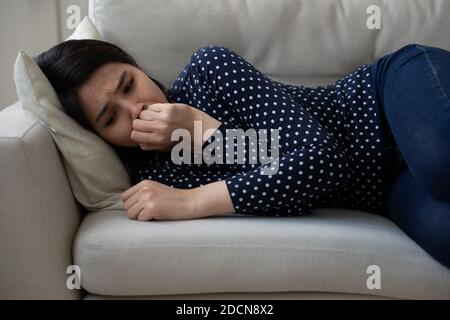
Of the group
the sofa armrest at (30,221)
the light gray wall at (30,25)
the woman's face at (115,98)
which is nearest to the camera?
the sofa armrest at (30,221)

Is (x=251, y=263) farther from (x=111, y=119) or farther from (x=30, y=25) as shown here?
(x=30, y=25)

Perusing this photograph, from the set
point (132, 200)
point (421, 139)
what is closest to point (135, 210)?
point (132, 200)

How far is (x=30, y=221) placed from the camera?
109cm

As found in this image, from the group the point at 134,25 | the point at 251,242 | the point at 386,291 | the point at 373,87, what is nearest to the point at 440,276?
the point at 386,291

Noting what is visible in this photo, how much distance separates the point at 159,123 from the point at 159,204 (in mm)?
175

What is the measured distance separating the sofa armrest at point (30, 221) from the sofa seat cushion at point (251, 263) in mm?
49

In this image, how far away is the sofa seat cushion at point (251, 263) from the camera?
1.10 metres

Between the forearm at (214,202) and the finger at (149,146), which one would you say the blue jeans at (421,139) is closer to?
the forearm at (214,202)

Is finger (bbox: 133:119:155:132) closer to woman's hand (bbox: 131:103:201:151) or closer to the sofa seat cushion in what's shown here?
woman's hand (bbox: 131:103:201:151)

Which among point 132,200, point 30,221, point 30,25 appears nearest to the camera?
point 30,221

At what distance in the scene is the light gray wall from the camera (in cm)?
207

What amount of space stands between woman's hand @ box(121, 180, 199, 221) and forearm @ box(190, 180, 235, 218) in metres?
0.01

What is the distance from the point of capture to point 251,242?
1.10 m

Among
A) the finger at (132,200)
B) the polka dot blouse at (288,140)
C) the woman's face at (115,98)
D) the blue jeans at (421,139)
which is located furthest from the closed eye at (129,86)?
the blue jeans at (421,139)
